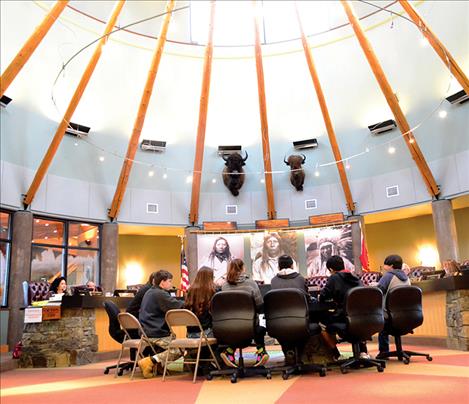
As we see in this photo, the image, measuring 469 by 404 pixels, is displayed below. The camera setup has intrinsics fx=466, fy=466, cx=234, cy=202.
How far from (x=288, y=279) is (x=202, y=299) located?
3.09 ft

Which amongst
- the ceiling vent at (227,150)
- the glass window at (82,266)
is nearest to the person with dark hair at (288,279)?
the glass window at (82,266)

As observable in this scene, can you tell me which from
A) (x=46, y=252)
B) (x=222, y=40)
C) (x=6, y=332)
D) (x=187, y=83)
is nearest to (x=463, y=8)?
(x=222, y=40)

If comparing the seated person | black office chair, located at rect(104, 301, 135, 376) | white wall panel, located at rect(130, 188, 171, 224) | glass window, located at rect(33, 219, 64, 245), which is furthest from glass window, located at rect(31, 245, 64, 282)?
the seated person

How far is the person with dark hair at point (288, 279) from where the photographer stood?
488 cm

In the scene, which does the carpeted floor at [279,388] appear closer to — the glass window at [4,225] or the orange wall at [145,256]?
the glass window at [4,225]

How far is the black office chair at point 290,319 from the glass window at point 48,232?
801 cm

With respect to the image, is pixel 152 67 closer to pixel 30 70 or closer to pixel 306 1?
pixel 30 70

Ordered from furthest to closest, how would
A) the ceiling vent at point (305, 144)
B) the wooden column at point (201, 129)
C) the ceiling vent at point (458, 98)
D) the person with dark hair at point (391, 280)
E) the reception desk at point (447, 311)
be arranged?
the ceiling vent at point (305, 144) < the wooden column at point (201, 129) < the ceiling vent at point (458, 98) < the reception desk at point (447, 311) < the person with dark hair at point (391, 280)

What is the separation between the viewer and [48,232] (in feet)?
36.8

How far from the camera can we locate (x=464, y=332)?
622cm

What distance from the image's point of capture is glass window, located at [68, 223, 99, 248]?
1165 cm

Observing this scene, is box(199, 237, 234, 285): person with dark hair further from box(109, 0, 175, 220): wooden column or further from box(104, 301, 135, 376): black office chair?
box(104, 301, 135, 376): black office chair

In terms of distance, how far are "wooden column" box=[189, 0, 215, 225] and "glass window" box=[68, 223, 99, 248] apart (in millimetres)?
2524

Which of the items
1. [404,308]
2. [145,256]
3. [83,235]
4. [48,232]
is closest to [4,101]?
[48,232]
